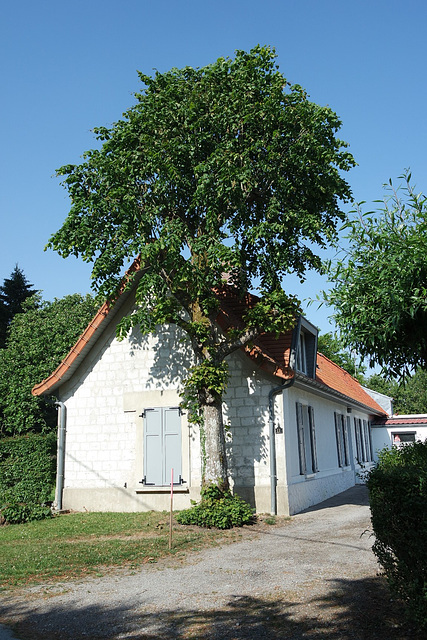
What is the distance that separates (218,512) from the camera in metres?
11.8

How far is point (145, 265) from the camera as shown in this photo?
45.8 feet

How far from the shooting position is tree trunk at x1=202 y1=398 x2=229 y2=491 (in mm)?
12539

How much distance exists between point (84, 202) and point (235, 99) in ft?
13.8

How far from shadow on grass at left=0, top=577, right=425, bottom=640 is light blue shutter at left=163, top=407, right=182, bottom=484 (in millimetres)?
7851

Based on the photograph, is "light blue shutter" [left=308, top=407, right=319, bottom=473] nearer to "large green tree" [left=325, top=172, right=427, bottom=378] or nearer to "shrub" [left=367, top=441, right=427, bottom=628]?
"large green tree" [left=325, top=172, right=427, bottom=378]

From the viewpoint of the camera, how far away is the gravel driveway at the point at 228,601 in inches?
210

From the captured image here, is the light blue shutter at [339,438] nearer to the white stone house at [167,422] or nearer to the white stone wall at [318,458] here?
the white stone wall at [318,458]

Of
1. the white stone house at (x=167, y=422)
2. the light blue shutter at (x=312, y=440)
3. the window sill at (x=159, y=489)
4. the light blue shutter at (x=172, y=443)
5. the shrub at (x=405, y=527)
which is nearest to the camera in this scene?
the shrub at (x=405, y=527)

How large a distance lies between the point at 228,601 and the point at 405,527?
267cm

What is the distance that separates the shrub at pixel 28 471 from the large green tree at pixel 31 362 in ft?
29.4

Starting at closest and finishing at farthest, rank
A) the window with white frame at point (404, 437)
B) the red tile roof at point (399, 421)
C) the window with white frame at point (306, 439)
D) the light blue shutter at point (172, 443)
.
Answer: the light blue shutter at point (172, 443)
the window with white frame at point (306, 439)
the red tile roof at point (399, 421)
the window with white frame at point (404, 437)

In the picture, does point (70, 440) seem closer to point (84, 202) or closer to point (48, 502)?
point (48, 502)

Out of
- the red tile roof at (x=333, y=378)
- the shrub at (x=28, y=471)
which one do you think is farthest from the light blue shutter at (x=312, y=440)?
the shrub at (x=28, y=471)

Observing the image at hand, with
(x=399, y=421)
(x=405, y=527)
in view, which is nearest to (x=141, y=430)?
(x=405, y=527)
